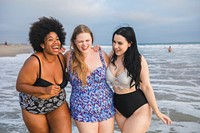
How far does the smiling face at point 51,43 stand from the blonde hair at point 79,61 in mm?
288

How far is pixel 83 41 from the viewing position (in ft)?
11.2

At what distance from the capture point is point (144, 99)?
3545mm

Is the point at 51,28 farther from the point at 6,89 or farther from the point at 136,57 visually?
the point at 6,89

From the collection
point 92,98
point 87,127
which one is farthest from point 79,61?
point 87,127

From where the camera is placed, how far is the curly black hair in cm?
332

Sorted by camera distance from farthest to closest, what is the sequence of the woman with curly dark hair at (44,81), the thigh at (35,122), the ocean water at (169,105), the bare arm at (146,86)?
the ocean water at (169,105)
the bare arm at (146,86)
the thigh at (35,122)
the woman with curly dark hair at (44,81)

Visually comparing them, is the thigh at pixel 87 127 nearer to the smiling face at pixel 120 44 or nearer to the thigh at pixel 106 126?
the thigh at pixel 106 126

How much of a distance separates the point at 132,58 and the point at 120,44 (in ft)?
0.85

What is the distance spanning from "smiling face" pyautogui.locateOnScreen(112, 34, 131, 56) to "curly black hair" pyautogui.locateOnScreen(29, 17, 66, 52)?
731 millimetres

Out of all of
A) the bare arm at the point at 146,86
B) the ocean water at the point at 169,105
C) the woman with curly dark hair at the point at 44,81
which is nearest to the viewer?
the woman with curly dark hair at the point at 44,81

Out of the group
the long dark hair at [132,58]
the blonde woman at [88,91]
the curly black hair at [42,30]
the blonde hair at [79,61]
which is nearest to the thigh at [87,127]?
the blonde woman at [88,91]

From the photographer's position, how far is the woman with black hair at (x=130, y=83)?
343 cm

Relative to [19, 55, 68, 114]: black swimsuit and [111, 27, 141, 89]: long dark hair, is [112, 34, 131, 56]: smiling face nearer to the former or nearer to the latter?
[111, 27, 141, 89]: long dark hair

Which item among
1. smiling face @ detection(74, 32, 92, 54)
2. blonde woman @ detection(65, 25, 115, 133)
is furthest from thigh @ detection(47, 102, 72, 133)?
smiling face @ detection(74, 32, 92, 54)
